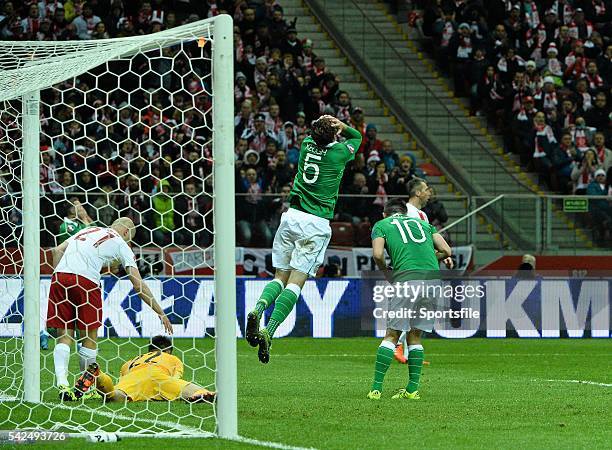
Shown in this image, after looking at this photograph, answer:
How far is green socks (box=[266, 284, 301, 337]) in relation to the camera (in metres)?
10.0

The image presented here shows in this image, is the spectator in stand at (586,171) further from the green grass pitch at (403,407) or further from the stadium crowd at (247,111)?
the green grass pitch at (403,407)

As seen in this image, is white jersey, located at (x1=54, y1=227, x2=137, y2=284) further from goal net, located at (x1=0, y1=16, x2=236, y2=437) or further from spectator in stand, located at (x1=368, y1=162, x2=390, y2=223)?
spectator in stand, located at (x1=368, y1=162, x2=390, y2=223)

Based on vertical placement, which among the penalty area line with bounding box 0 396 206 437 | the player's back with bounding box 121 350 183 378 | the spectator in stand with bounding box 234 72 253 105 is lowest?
the penalty area line with bounding box 0 396 206 437

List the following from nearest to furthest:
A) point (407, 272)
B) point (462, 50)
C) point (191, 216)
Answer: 1. point (407, 272)
2. point (191, 216)
3. point (462, 50)

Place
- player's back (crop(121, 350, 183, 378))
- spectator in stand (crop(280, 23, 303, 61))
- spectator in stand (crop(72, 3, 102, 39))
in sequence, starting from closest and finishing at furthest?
player's back (crop(121, 350, 183, 378))
spectator in stand (crop(72, 3, 102, 39))
spectator in stand (crop(280, 23, 303, 61))

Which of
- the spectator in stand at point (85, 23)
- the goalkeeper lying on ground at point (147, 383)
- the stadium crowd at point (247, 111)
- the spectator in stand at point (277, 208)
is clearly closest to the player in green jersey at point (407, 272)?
the goalkeeper lying on ground at point (147, 383)

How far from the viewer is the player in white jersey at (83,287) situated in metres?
10.6

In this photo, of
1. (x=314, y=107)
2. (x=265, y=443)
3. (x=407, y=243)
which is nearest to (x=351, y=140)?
(x=407, y=243)

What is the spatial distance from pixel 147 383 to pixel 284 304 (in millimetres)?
1289

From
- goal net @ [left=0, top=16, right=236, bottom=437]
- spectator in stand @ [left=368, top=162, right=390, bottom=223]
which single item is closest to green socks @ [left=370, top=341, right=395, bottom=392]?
goal net @ [left=0, top=16, right=236, bottom=437]

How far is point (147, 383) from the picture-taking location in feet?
32.3

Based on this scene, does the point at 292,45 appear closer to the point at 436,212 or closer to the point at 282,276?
Answer: the point at 436,212

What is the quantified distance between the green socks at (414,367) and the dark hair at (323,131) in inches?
74.6
